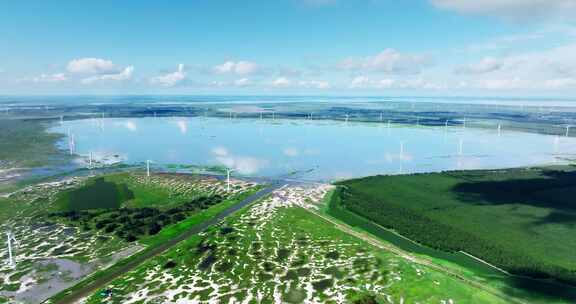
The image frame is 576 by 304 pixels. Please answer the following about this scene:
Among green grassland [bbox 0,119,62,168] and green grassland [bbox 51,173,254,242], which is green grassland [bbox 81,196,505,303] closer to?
green grassland [bbox 51,173,254,242]

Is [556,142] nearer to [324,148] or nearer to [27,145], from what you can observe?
[324,148]

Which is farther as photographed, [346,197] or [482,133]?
[482,133]

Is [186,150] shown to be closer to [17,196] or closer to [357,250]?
[17,196]

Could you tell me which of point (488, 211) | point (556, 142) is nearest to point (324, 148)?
point (488, 211)

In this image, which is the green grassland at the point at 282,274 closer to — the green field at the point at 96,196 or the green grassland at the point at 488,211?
the green grassland at the point at 488,211

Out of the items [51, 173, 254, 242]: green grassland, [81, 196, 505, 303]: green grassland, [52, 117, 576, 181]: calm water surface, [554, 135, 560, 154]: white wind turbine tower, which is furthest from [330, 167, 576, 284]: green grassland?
[554, 135, 560, 154]: white wind turbine tower

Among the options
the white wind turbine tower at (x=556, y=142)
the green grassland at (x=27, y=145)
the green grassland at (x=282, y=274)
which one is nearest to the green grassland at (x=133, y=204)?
the green grassland at (x=282, y=274)

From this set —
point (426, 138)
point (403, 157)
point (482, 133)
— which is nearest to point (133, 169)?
point (403, 157)

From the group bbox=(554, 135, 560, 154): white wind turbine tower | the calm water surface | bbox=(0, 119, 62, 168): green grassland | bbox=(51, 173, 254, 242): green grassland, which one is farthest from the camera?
bbox=(554, 135, 560, 154): white wind turbine tower
